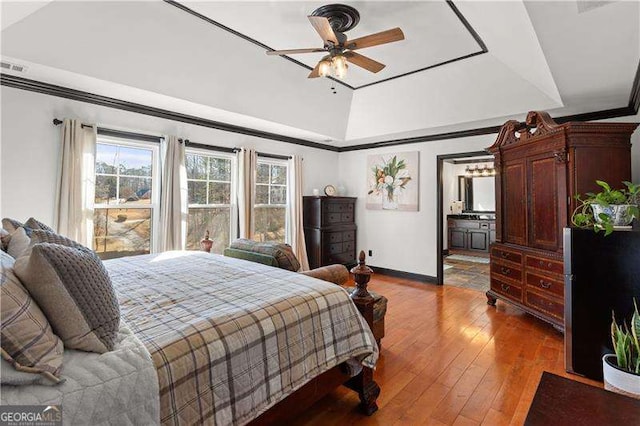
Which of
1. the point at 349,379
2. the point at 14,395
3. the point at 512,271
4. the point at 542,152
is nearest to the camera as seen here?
the point at 14,395

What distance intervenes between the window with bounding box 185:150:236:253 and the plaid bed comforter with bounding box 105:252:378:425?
209 centimetres

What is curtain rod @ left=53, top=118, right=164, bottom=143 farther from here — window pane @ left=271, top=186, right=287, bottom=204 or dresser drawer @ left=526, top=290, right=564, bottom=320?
dresser drawer @ left=526, top=290, right=564, bottom=320

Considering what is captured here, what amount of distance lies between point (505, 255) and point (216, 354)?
3675 millimetres

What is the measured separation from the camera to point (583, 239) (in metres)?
2.27

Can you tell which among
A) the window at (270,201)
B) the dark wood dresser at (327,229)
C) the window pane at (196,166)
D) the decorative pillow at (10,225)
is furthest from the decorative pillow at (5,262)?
the dark wood dresser at (327,229)

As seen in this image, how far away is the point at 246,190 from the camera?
4.52 metres

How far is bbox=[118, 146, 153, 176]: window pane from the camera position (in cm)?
352

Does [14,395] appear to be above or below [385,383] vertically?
above

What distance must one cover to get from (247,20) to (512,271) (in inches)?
154

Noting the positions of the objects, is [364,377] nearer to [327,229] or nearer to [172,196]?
[172,196]

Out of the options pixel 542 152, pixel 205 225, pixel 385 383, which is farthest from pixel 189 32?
pixel 542 152

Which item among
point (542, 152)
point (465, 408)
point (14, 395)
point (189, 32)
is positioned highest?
point (189, 32)

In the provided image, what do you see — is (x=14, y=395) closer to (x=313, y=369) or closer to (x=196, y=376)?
(x=196, y=376)

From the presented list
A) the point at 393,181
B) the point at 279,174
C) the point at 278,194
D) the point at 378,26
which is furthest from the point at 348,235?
the point at 378,26
